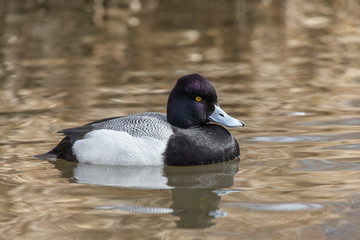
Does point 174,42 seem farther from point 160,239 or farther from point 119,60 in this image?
point 160,239

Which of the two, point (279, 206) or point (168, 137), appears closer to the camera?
point (279, 206)

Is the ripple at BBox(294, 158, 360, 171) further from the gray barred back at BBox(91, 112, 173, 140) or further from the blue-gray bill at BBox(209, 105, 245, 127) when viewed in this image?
the gray barred back at BBox(91, 112, 173, 140)

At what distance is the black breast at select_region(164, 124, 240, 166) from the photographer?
651 centimetres

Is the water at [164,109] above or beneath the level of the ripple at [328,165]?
above

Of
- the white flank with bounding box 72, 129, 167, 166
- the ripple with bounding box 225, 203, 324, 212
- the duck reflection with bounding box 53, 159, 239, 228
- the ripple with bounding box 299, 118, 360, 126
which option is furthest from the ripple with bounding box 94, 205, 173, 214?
the ripple with bounding box 299, 118, 360, 126

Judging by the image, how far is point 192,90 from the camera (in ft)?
22.3

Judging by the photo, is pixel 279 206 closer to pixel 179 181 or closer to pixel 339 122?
pixel 179 181

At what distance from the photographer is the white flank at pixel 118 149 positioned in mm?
6504

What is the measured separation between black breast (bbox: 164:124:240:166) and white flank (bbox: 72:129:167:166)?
0.35ft

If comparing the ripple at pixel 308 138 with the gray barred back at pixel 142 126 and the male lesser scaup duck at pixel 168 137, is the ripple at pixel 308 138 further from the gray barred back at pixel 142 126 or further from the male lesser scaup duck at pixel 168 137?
the gray barred back at pixel 142 126

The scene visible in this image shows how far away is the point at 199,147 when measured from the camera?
658cm

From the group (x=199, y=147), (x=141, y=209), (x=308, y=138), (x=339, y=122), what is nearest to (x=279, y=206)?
(x=141, y=209)

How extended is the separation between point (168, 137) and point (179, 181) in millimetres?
553

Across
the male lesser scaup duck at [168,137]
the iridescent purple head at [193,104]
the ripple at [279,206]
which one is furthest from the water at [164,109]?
the iridescent purple head at [193,104]
